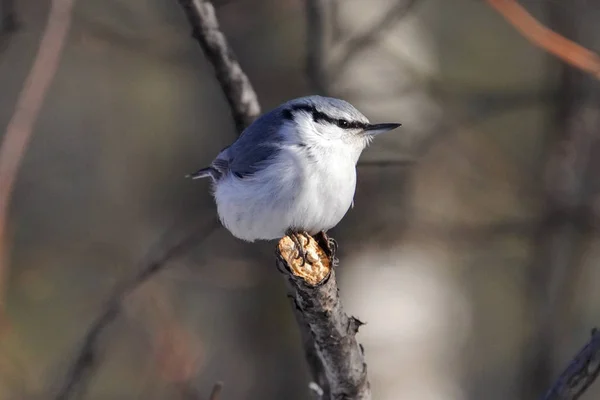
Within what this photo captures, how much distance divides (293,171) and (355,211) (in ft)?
3.19

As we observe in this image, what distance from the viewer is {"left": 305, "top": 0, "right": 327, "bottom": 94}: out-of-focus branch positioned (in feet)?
7.24

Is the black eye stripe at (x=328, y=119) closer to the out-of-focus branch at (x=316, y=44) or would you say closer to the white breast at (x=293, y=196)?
the white breast at (x=293, y=196)

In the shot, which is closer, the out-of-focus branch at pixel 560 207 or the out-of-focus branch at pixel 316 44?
the out-of-focus branch at pixel 316 44

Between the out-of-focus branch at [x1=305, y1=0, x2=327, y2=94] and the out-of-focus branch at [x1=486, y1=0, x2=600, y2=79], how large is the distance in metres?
0.86

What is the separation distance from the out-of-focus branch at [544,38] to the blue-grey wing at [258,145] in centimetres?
67

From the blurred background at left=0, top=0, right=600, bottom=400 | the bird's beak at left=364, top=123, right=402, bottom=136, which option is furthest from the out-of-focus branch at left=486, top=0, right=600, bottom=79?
the bird's beak at left=364, top=123, right=402, bottom=136

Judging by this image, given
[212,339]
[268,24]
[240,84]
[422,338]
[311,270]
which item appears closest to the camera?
[311,270]

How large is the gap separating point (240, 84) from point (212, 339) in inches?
107

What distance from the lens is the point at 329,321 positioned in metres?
1.37

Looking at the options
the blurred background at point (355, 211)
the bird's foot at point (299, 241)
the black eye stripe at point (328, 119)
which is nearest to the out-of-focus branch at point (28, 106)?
the blurred background at point (355, 211)

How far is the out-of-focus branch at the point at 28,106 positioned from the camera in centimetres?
79

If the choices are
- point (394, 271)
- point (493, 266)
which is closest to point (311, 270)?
point (394, 271)

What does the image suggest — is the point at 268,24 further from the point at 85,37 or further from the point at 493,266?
the point at 493,266

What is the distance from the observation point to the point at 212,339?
426 cm
